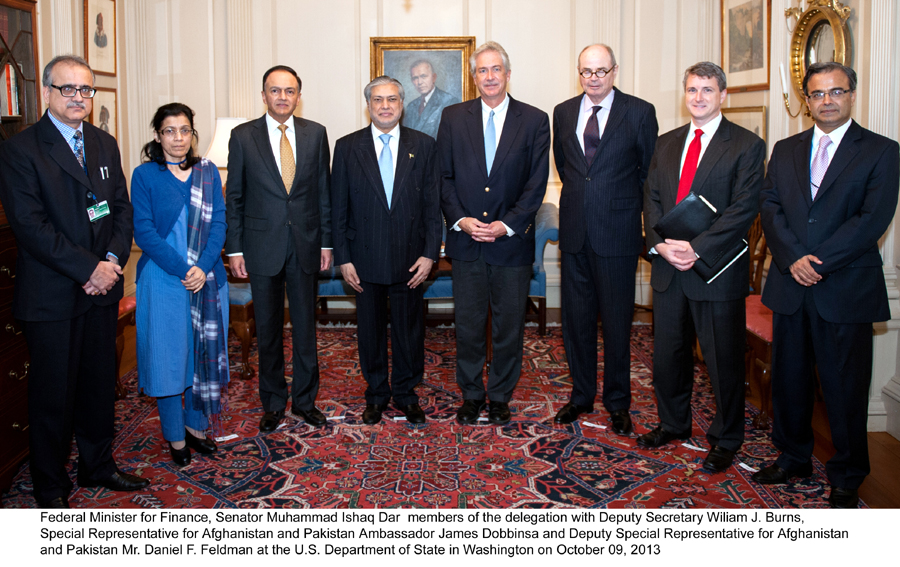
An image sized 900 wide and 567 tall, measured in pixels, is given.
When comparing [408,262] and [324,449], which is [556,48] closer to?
[408,262]

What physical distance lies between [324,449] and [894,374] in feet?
10.3

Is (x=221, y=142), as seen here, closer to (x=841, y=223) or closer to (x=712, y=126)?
(x=712, y=126)

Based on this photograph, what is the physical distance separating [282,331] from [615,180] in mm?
2013

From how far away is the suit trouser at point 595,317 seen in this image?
3926 millimetres

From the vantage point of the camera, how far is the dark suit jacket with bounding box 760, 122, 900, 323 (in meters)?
3.07

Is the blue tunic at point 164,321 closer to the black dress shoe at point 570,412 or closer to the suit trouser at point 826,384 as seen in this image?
the black dress shoe at point 570,412

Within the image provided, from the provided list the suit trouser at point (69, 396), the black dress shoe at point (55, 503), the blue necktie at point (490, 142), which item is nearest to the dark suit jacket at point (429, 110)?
the blue necktie at point (490, 142)

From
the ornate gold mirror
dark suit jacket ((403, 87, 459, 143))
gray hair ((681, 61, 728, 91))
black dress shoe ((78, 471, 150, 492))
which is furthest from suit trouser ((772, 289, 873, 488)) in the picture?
dark suit jacket ((403, 87, 459, 143))

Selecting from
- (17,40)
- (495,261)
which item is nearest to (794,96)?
(495,261)

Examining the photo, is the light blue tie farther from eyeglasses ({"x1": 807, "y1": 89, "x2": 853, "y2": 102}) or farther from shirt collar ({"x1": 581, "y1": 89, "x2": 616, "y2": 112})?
eyeglasses ({"x1": 807, "y1": 89, "x2": 853, "y2": 102})

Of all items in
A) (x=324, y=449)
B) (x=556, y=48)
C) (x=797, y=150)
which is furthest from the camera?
(x=556, y=48)

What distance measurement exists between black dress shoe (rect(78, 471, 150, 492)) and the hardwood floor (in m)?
3.28

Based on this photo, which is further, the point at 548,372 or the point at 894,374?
the point at 548,372

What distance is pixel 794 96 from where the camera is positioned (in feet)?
15.9
